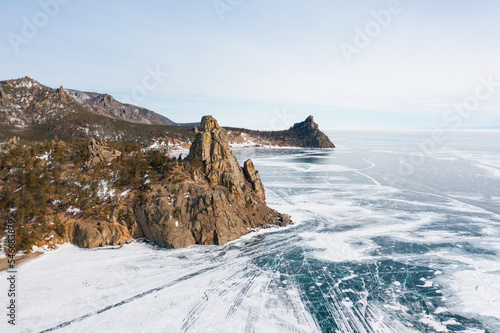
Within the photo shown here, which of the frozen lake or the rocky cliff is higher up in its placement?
the rocky cliff

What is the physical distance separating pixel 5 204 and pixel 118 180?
10.0 metres

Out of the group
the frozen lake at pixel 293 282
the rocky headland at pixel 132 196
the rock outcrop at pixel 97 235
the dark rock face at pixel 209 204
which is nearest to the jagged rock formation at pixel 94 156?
the rocky headland at pixel 132 196

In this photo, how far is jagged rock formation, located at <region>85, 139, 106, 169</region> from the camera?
31.9 meters

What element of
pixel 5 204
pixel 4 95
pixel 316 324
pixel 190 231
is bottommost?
pixel 316 324

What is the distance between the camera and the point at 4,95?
138 m

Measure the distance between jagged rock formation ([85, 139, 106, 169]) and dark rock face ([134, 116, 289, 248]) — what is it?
31.3 feet

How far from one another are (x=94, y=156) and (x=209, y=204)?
663 inches

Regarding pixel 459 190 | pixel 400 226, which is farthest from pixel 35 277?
pixel 459 190

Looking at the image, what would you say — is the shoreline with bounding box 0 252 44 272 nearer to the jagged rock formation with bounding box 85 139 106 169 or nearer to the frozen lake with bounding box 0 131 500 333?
the frozen lake with bounding box 0 131 500 333

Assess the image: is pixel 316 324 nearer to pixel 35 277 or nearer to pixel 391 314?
pixel 391 314

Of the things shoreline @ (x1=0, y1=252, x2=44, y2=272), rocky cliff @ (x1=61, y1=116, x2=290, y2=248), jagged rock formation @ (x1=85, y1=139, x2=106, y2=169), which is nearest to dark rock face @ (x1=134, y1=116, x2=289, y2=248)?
rocky cliff @ (x1=61, y1=116, x2=290, y2=248)

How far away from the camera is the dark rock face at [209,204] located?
2628 centimetres

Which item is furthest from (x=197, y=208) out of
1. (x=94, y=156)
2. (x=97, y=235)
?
(x=94, y=156)

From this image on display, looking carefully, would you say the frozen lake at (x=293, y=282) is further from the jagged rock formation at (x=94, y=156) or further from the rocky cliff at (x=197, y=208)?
the jagged rock formation at (x=94, y=156)
